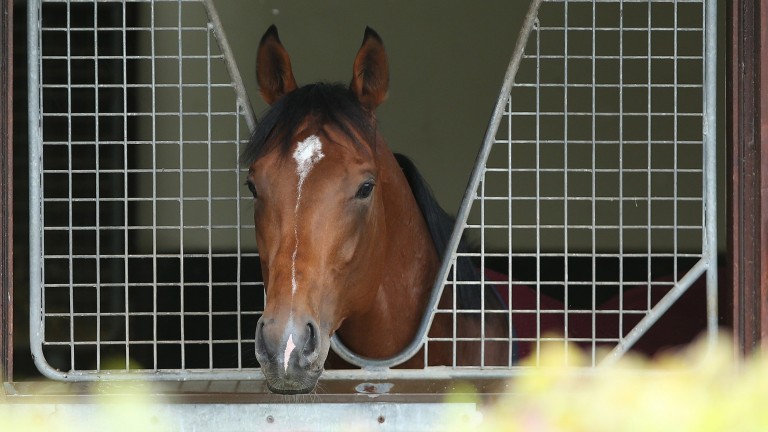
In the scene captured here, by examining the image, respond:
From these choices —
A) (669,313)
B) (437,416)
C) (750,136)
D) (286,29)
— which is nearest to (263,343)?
(437,416)

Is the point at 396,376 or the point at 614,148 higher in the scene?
the point at 614,148

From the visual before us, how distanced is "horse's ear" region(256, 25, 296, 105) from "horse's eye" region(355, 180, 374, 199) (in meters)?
0.39

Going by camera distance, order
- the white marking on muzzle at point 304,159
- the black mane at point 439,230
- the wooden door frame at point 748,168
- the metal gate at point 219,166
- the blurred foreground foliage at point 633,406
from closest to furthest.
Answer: the blurred foreground foliage at point 633,406 → the white marking on muzzle at point 304,159 → the wooden door frame at point 748,168 → the black mane at point 439,230 → the metal gate at point 219,166

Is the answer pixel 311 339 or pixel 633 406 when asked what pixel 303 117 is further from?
pixel 633 406

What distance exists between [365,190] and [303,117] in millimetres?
248

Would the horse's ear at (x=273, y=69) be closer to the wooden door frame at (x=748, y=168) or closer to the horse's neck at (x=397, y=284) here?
the horse's neck at (x=397, y=284)

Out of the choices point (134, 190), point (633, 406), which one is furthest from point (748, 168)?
point (134, 190)

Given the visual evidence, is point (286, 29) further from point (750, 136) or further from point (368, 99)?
point (750, 136)

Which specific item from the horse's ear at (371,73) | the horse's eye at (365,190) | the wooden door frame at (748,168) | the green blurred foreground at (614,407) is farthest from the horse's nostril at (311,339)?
the green blurred foreground at (614,407)

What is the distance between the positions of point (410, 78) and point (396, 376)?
4.72m

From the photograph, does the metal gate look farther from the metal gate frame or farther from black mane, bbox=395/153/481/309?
the metal gate frame

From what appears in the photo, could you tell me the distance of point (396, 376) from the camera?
2.36 meters

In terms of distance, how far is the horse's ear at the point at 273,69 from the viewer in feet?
7.75

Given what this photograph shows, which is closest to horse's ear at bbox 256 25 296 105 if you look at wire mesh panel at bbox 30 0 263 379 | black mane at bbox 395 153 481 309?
black mane at bbox 395 153 481 309
